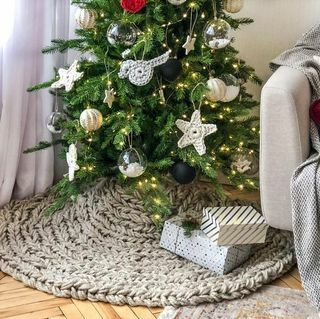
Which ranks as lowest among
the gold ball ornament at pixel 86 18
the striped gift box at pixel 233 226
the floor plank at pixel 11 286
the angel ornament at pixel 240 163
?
the floor plank at pixel 11 286

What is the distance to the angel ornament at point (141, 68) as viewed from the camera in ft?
6.49

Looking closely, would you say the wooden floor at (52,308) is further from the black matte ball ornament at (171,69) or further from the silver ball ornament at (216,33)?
the silver ball ornament at (216,33)

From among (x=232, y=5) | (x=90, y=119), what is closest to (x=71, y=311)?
(x=90, y=119)

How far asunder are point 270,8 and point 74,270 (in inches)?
57.9

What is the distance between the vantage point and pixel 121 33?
1961 millimetres

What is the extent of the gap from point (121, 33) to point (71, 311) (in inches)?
35.3

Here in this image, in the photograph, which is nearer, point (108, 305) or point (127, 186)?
point (108, 305)

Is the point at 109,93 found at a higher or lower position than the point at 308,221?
higher

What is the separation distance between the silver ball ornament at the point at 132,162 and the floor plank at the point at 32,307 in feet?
1.50

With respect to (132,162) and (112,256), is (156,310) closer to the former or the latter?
(112,256)

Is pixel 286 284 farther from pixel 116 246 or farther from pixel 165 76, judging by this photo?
pixel 165 76

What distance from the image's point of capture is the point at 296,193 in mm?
1812

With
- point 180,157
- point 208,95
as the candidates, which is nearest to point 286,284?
point 180,157

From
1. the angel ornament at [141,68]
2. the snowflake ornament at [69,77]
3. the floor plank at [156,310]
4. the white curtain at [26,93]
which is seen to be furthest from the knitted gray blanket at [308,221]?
the white curtain at [26,93]
